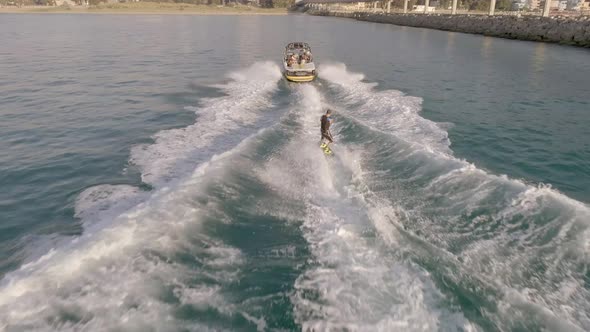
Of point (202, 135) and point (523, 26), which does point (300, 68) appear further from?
point (523, 26)

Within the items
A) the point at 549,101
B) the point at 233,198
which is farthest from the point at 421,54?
the point at 233,198

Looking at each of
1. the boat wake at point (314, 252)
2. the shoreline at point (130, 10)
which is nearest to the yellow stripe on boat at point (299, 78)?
the boat wake at point (314, 252)

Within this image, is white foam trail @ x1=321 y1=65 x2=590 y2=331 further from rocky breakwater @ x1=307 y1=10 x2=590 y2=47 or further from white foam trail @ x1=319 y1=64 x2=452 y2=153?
rocky breakwater @ x1=307 y1=10 x2=590 y2=47

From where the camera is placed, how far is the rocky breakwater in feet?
180

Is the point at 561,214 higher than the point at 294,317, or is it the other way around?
the point at 561,214

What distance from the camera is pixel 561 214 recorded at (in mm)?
9961

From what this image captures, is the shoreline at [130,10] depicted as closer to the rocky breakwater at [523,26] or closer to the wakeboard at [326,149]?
the rocky breakwater at [523,26]

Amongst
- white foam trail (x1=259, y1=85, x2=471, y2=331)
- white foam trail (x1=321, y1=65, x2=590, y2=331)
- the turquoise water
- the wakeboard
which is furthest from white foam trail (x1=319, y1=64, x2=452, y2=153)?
white foam trail (x1=259, y1=85, x2=471, y2=331)

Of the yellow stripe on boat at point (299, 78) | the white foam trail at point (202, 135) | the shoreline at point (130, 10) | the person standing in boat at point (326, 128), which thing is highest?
the shoreline at point (130, 10)

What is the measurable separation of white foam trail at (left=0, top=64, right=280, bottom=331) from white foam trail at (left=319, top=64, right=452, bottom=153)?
9.39 m

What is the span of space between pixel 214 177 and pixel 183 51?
4450 centimetres

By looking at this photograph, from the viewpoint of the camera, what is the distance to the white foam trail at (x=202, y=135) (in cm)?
1427

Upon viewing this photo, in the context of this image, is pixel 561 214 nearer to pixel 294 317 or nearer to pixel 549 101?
pixel 294 317

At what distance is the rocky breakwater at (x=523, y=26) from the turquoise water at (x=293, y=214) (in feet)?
136
